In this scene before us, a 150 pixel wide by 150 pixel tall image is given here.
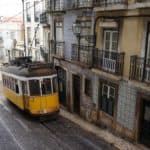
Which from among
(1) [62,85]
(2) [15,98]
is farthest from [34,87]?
(1) [62,85]

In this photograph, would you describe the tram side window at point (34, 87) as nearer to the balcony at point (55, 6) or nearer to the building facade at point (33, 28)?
the balcony at point (55, 6)

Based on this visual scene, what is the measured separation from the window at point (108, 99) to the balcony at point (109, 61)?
3.57 feet

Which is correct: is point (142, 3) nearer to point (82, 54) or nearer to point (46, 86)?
point (82, 54)

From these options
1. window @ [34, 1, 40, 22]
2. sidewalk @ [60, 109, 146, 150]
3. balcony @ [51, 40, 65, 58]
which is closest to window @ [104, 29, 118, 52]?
sidewalk @ [60, 109, 146, 150]

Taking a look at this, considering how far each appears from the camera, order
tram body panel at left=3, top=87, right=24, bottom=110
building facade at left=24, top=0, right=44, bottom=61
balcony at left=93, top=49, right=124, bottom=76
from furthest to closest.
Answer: building facade at left=24, top=0, right=44, bottom=61, tram body panel at left=3, top=87, right=24, bottom=110, balcony at left=93, top=49, right=124, bottom=76

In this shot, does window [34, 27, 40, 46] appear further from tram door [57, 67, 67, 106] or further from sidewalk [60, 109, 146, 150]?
sidewalk [60, 109, 146, 150]

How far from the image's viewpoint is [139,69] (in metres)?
11.5

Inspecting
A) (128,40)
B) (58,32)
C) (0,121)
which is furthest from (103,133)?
(58,32)

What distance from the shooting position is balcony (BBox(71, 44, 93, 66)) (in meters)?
15.2

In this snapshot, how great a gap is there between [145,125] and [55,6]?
10.8 m

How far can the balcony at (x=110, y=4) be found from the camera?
1189cm

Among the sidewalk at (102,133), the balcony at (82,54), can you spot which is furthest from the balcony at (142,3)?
the sidewalk at (102,133)

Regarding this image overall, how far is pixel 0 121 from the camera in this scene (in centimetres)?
1634

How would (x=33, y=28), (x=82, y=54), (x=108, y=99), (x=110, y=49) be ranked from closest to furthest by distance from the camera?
1. (x=110, y=49)
2. (x=108, y=99)
3. (x=82, y=54)
4. (x=33, y=28)
